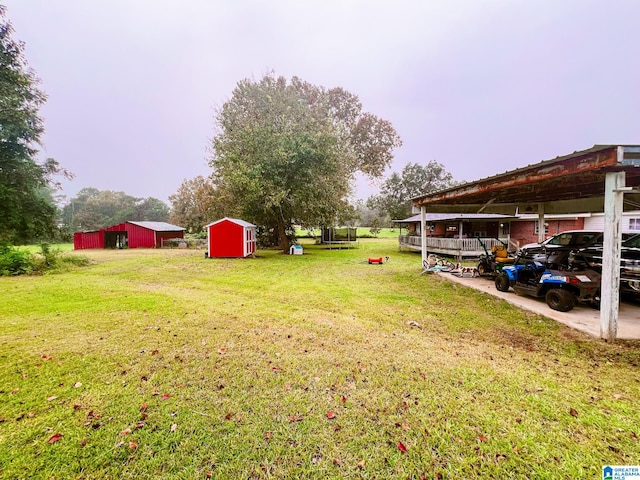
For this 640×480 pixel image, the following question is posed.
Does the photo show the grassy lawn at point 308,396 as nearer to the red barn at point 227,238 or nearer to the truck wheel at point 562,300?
the truck wheel at point 562,300

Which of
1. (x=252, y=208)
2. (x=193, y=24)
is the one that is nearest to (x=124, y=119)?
(x=193, y=24)

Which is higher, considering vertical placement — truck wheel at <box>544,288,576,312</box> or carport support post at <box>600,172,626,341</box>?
carport support post at <box>600,172,626,341</box>

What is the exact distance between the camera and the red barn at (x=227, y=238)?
661 inches

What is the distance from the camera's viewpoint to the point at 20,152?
12.8m

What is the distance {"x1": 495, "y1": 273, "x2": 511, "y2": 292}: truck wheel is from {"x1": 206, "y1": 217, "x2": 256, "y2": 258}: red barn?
532 inches

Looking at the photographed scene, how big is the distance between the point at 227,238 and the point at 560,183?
1562 cm

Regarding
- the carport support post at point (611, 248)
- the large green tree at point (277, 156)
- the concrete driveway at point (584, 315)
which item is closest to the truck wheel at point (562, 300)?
the concrete driveway at point (584, 315)

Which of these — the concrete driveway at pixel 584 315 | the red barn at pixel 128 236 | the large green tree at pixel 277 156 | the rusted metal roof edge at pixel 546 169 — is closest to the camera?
the rusted metal roof edge at pixel 546 169

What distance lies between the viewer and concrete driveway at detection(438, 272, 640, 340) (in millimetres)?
4547

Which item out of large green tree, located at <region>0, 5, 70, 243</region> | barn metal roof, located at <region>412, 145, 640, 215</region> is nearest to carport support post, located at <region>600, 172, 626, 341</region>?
barn metal roof, located at <region>412, 145, 640, 215</region>

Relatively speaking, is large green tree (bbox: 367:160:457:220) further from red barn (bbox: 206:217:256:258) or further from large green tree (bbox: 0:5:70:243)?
large green tree (bbox: 0:5:70:243)

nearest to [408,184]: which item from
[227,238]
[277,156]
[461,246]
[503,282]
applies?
[461,246]

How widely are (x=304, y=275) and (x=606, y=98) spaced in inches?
1330

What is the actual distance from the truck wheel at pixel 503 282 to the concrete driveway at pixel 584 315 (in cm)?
14
